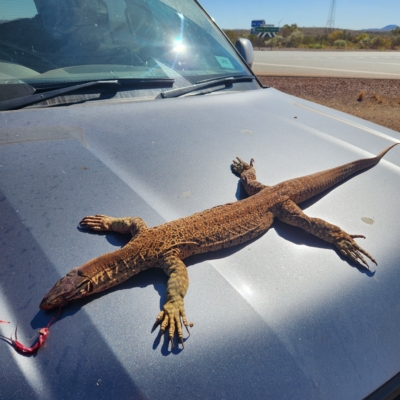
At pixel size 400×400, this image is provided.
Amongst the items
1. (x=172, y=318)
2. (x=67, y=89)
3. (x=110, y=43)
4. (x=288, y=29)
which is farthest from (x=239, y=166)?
(x=288, y=29)

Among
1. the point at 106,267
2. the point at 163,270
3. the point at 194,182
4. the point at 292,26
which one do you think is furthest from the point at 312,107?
the point at 292,26

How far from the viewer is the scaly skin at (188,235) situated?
1.52 metres

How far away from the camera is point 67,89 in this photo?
276 cm

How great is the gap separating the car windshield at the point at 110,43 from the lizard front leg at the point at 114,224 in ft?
4.79

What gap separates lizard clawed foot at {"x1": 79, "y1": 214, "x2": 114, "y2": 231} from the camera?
1.83 metres

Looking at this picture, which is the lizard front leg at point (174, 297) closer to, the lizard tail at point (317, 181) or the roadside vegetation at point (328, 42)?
the lizard tail at point (317, 181)

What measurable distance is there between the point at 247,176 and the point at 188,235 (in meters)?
0.71

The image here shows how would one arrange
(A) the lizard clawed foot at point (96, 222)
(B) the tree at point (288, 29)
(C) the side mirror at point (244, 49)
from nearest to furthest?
1. (A) the lizard clawed foot at point (96, 222)
2. (C) the side mirror at point (244, 49)
3. (B) the tree at point (288, 29)

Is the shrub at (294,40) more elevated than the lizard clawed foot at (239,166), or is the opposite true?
the lizard clawed foot at (239,166)

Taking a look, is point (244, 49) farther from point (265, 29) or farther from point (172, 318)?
point (265, 29)

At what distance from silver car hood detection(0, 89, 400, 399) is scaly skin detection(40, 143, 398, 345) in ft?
0.18

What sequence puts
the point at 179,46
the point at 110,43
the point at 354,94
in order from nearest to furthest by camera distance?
1. the point at 110,43
2. the point at 179,46
3. the point at 354,94

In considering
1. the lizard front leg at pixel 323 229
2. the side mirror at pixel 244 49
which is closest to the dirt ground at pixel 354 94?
the side mirror at pixel 244 49

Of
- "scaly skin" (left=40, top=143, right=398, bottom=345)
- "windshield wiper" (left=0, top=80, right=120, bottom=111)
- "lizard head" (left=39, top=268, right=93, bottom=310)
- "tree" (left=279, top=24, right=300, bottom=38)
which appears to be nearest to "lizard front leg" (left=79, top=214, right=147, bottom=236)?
"scaly skin" (left=40, top=143, right=398, bottom=345)
